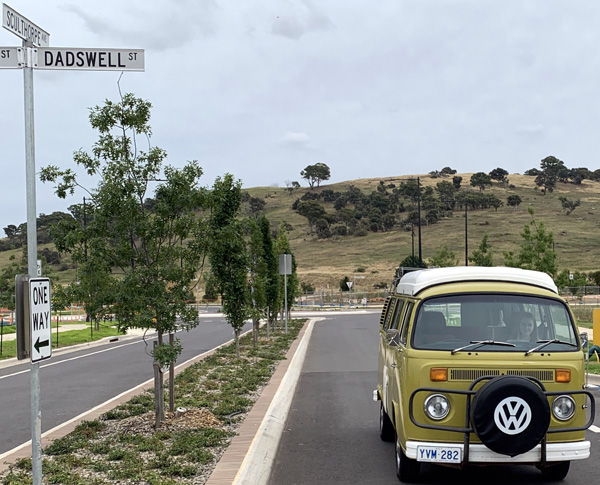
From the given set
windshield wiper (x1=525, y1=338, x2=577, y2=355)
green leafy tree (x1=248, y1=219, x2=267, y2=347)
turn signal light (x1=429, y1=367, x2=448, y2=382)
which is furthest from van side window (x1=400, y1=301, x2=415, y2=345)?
green leafy tree (x1=248, y1=219, x2=267, y2=347)

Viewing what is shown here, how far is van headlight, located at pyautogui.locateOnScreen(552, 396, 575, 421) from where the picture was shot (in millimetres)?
6172

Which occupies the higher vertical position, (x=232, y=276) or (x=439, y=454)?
(x=232, y=276)

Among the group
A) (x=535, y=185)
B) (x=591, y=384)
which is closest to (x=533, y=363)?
(x=591, y=384)

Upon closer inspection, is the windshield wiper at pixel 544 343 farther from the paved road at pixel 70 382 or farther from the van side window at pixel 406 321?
the paved road at pixel 70 382

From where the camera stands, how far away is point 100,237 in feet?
31.0

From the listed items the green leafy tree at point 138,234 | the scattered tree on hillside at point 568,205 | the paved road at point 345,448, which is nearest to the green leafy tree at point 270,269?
the paved road at point 345,448

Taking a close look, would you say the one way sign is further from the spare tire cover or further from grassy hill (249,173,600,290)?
grassy hill (249,173,600,290)

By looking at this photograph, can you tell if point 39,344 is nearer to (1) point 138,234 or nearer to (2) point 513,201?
(1) point 138,234

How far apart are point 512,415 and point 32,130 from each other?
4.36 metres

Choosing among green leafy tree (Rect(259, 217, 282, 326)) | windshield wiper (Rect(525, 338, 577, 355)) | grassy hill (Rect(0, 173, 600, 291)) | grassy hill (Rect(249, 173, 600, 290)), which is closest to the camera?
windshield wiper (Rect(525, 338, 577, 355))

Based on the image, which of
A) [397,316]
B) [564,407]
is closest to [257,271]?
[397,316]

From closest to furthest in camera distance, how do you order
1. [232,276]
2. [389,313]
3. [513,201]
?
[389,313], [232,276], [513,201]

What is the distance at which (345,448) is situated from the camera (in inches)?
344

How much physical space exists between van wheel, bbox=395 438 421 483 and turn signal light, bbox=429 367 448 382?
40.9 inches
